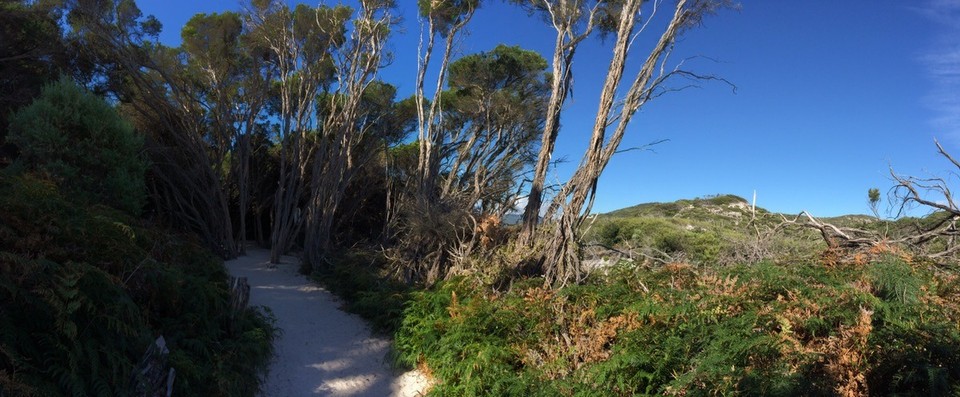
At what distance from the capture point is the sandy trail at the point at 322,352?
4.89 meters

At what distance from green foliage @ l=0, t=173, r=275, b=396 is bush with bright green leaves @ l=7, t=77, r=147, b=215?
1.61m

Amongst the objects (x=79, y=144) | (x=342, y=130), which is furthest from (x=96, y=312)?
(x=342, y=130)

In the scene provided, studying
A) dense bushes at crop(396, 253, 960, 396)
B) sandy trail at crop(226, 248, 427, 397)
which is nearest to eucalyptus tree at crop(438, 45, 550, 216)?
sandy trail at crop(226, 248, 427, 397)

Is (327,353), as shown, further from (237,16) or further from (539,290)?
(237,16)

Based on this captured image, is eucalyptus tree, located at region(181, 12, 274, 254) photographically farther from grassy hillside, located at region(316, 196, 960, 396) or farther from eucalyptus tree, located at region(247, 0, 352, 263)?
grassy hillside, located at region(316, 196, 960, 396)

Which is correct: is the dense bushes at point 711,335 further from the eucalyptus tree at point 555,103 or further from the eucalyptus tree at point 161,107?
the eucalyptus tree at point 161,107

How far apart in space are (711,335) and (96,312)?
3.95m

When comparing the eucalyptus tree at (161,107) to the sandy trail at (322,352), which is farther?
the eucalyptus tree at (161,107)

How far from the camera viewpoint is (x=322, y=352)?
568cm

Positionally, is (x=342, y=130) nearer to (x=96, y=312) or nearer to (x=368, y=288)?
(x=368, y=288)

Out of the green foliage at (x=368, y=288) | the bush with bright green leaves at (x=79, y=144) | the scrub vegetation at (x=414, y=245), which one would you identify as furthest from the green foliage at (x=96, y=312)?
the bush with bright green leaves at (x=79, y=144)

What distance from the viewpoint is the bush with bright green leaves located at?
6.22 metres

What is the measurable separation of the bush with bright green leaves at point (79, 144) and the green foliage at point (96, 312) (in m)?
1.61

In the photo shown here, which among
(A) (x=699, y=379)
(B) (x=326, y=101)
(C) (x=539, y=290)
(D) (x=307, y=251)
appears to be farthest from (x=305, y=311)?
(B) (x=326, y=101)
